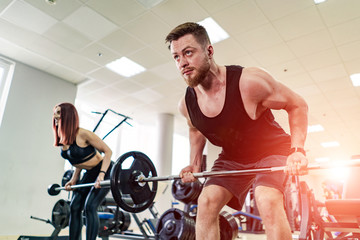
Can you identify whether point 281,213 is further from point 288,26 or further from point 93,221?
point 288,26

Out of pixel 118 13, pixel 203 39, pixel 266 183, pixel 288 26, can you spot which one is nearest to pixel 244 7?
pixel 288 26

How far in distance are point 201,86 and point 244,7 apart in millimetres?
2123

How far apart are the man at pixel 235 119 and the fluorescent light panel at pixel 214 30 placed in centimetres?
215

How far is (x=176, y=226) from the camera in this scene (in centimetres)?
252

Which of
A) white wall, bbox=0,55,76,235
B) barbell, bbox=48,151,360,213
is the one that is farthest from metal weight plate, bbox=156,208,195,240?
white wall, bbox=0,55,76,235

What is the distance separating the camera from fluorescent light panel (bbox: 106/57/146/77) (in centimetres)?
437

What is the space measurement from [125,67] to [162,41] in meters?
1.00

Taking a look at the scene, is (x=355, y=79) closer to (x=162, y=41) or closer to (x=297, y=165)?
(x=162, y=41)

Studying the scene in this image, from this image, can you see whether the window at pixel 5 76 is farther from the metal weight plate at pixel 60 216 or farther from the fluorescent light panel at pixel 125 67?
the metal weight plate at pixel 60 216

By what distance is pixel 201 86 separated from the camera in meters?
1.37

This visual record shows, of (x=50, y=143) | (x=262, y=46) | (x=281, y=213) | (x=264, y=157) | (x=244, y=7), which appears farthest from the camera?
(x=50, y=143)

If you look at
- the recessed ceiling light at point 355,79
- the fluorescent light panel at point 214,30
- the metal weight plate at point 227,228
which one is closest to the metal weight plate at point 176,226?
the metal weight plate at point 227,228

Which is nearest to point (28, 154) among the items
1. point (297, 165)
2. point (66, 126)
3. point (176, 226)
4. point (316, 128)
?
point (66, 126)

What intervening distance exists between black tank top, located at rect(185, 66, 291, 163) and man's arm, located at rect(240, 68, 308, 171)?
35mm
